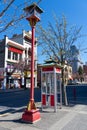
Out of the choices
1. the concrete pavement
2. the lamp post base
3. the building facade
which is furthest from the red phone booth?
the building facade

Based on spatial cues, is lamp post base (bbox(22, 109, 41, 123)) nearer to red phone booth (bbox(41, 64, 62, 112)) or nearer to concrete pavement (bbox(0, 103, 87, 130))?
concrete pavement (bbox(0, 103, 87, 130))

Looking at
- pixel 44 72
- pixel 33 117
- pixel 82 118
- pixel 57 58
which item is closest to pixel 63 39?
pixel 57 58

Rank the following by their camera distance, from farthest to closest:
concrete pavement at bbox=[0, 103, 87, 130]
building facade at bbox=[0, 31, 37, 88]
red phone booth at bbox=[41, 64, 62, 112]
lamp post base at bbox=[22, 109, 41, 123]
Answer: building facade at bbox=[0, 31, 37, 88] < red phone booth at bbox=[41, 64, 62, 112] < lamp post base at bbox=[22, 109, 41, 123] < concrete pavement at bbox=[0, 103, 87, 130]

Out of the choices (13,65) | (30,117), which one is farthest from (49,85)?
(13,65)

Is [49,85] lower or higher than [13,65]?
lower

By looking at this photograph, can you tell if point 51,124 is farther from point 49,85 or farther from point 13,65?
point 13,65

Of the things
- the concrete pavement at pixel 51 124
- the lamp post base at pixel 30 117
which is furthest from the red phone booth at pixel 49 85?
the lamp post base at pixel 30 117

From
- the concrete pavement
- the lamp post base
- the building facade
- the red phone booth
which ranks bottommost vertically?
the concrete pavement

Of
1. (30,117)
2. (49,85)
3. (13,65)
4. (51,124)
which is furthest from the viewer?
(13,65)

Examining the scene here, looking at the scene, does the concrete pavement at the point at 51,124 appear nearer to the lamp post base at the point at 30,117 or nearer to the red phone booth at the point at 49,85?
the lamp post base at the point at 30,117

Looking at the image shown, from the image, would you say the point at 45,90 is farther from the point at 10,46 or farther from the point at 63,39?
the point at 10,46

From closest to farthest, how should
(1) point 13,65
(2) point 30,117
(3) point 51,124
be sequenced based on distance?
(3) point 51,124 < (2) point 30,117 < (1) point 13,65

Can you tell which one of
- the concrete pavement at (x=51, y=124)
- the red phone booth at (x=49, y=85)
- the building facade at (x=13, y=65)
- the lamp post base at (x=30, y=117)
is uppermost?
the building facade at (x=13, y=65)

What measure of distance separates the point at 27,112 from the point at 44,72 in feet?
12.6
